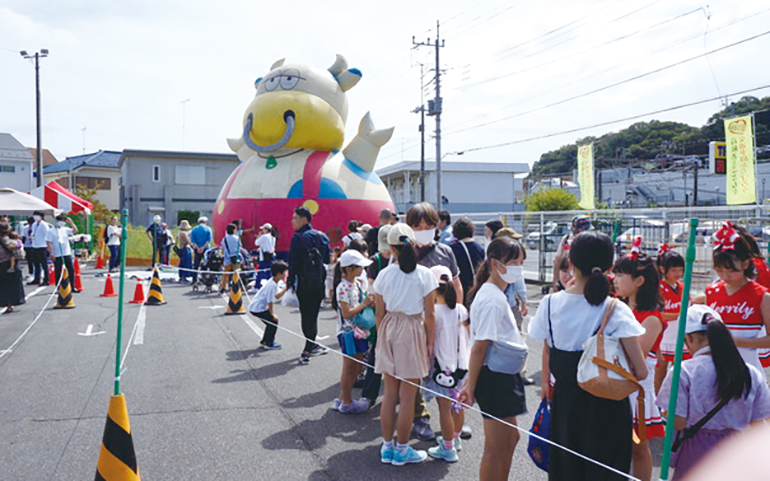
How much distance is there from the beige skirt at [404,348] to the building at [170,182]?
36599 mm

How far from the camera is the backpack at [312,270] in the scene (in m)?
6.85

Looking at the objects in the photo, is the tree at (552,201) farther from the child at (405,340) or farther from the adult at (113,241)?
the child at (405,340)

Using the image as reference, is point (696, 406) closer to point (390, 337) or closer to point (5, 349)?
point (390, 337)

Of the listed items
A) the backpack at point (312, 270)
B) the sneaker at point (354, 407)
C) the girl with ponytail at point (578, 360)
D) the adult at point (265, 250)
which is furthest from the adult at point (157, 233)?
the girl with ponytail at point (578, 360)

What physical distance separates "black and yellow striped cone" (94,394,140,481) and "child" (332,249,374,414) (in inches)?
86.0

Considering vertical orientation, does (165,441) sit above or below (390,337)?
below

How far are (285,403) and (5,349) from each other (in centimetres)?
474

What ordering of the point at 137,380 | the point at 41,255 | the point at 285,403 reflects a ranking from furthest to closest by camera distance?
Answer: the point at 41,255 < the point at 137,380 < the point at 285,403

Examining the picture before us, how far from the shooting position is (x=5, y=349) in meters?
7.88

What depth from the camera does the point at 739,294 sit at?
164 inches

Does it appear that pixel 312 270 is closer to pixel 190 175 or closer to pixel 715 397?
pixel 715 397

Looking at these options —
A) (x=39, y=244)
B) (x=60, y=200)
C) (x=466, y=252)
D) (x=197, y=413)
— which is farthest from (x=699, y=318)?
(x=60, y=200)

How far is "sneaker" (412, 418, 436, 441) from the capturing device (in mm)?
4664

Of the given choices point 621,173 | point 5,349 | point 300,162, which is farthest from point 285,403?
point 621,173
